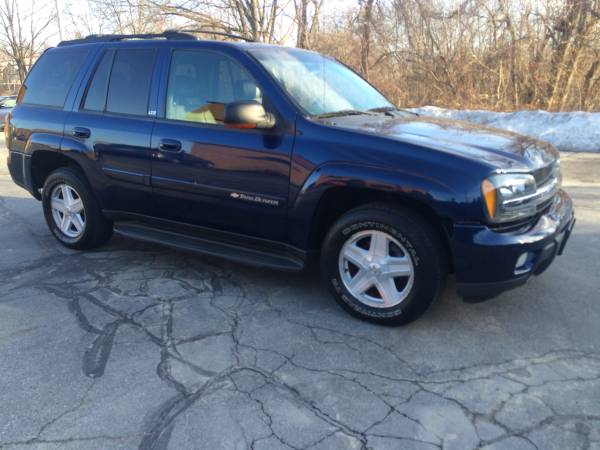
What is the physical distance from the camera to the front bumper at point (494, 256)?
302cm

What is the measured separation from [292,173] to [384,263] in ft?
2.83

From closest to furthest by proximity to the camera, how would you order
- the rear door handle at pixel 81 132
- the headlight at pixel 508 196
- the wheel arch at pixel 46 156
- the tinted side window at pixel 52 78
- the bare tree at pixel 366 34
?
the headlight at pixel 508 196
the rear door handle at pixel 81 132
the wheel arch at pixel 46 156
the tinted side window at pixel 52 78
the bare tree at pixel 366 34

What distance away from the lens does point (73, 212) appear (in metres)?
5.00

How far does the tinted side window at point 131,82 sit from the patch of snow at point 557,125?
6.86m

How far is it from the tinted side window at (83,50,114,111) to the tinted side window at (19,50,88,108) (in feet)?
0.97

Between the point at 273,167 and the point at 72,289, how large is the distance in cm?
196

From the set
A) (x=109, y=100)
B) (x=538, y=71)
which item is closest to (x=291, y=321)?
(x=109, y=100)

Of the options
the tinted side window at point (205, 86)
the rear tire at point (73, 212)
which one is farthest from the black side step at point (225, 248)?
the tinted side window at point (205, 86)

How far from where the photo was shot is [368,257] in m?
3.43

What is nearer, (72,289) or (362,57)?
(72,289)

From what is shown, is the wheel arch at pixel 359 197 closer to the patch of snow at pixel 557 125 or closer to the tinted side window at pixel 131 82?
the tinted side window at pixel 131 82

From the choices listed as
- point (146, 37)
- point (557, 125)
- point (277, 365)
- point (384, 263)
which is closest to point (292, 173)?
point (384, 263)

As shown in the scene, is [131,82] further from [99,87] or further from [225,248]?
[225,248]

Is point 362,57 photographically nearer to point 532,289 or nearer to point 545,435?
point 532,289
